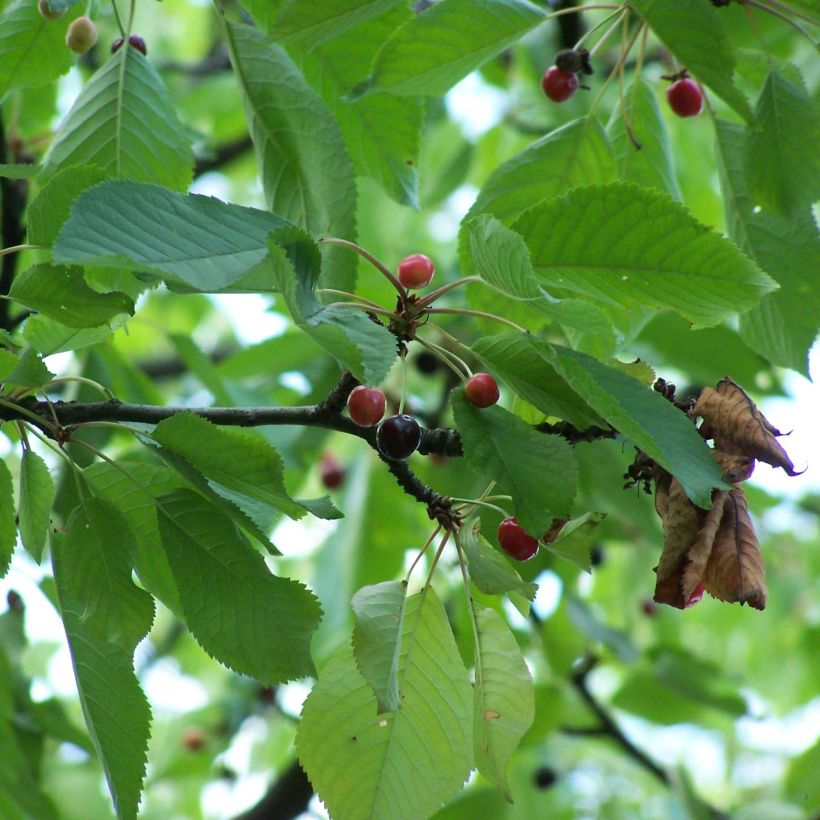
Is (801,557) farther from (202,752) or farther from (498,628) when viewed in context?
(498,628)

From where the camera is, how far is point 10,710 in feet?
7.14

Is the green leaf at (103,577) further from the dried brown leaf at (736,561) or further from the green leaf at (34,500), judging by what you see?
the dried brown leaf at (736,561)

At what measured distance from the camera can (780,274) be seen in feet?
5.42

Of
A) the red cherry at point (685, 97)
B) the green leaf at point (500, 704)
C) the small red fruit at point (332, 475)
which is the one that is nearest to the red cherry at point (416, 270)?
the green leaf at point (500, 704)

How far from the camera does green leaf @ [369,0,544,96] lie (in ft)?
4.71

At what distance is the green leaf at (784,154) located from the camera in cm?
154

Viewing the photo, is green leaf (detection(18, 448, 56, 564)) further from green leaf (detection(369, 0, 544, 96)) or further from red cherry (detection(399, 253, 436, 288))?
green leaf (detection(369, 0, 544, 96))

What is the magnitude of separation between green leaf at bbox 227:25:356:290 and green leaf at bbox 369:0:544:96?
0.12 meters

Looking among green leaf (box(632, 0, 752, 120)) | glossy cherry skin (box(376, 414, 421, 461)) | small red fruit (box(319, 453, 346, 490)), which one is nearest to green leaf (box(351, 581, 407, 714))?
glossy cherry skin (box(376, 414, 421, 461))

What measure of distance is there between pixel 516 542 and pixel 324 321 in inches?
17.5

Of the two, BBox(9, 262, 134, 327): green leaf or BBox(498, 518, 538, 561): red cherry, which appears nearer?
BBox(9, 262, 134, 327): green leaf

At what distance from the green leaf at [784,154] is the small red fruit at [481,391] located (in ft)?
2.08

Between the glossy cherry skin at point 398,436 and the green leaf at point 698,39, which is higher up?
the green leaf at point 698,39

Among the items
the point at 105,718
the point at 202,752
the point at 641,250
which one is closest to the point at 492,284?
the point at 641,250
